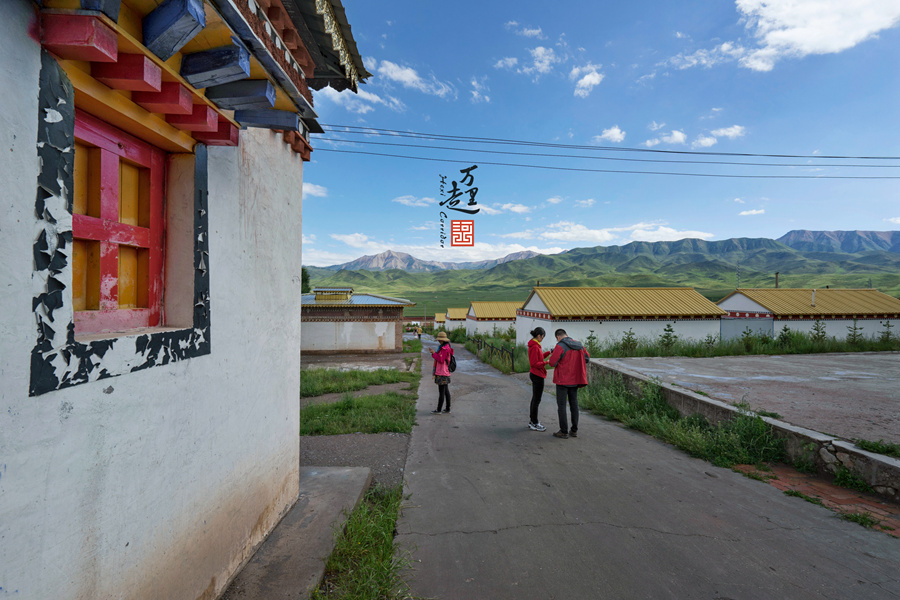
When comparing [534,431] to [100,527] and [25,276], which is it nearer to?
[100,527]

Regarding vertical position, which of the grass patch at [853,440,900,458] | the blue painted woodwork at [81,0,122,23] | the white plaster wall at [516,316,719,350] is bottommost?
the grass patch at [853,440,900,458]

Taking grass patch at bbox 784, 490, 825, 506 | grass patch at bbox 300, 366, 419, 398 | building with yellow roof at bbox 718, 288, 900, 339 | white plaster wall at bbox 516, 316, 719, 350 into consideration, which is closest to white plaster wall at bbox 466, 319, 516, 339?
white plaster wall at bbox 516, 316, 719, 350

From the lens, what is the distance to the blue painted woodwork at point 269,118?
7.98 feet

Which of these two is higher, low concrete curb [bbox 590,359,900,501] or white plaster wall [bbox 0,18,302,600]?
white plaster wall [bbox 0,18,302,600]

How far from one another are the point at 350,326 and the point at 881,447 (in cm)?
2046

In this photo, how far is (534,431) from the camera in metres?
6.59

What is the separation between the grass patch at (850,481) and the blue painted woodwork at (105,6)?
6.83 meters

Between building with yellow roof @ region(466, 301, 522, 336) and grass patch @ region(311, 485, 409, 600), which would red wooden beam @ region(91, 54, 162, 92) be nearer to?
grass patch @ region(311, 485, 409, 600)

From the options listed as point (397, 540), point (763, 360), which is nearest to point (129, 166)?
point (397, 540)

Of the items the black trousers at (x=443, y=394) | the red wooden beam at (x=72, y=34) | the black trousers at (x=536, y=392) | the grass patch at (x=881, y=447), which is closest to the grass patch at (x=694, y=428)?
the grass patch at (x=881, y=447)

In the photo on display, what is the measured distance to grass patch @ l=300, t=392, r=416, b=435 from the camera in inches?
266

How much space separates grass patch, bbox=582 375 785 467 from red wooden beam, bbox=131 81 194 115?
6405 mm

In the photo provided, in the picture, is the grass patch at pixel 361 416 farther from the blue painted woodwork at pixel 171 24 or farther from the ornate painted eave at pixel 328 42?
the blue painted woodwork at pixel 171 24

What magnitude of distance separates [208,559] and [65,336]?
5.72 feet
